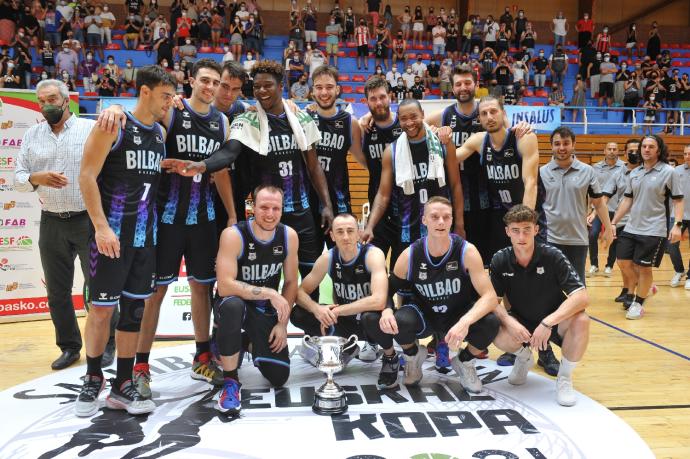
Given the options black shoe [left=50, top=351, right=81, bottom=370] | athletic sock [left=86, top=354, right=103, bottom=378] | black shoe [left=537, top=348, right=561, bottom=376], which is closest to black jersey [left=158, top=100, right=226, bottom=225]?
athletic sock [left=86, top=354, right=103, bottom=378]

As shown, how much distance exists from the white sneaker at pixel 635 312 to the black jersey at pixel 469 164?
269 centimetres

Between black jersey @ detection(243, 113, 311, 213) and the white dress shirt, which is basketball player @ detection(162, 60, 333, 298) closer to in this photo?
black jersey @ detection(243, 113, 311, 213)

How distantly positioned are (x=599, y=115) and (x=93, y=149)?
16471 millimetres

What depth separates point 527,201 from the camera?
4.64 m

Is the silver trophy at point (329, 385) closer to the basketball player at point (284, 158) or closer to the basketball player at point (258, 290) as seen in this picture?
the basketball player at point (258, 290)

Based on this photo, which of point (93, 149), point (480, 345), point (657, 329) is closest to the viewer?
point (93, 149)

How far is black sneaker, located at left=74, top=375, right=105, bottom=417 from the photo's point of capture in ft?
12.2

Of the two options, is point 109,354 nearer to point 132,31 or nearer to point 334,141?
point 334,141

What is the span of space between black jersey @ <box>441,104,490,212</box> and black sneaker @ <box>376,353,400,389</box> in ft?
5.29

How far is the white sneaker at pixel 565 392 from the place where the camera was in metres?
3.96

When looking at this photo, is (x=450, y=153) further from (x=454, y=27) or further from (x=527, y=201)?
(x=454, y=27)

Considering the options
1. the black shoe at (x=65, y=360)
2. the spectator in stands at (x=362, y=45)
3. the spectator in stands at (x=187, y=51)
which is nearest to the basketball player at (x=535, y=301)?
the black shoe at (x=65, y=360)

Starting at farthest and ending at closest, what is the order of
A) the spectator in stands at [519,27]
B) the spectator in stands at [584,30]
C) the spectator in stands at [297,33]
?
the spectator in stands at [584,30]
the spectator in stands at [519,27]
the spectator in stands at [297,33]

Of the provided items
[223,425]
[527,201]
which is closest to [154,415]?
[223,425]
